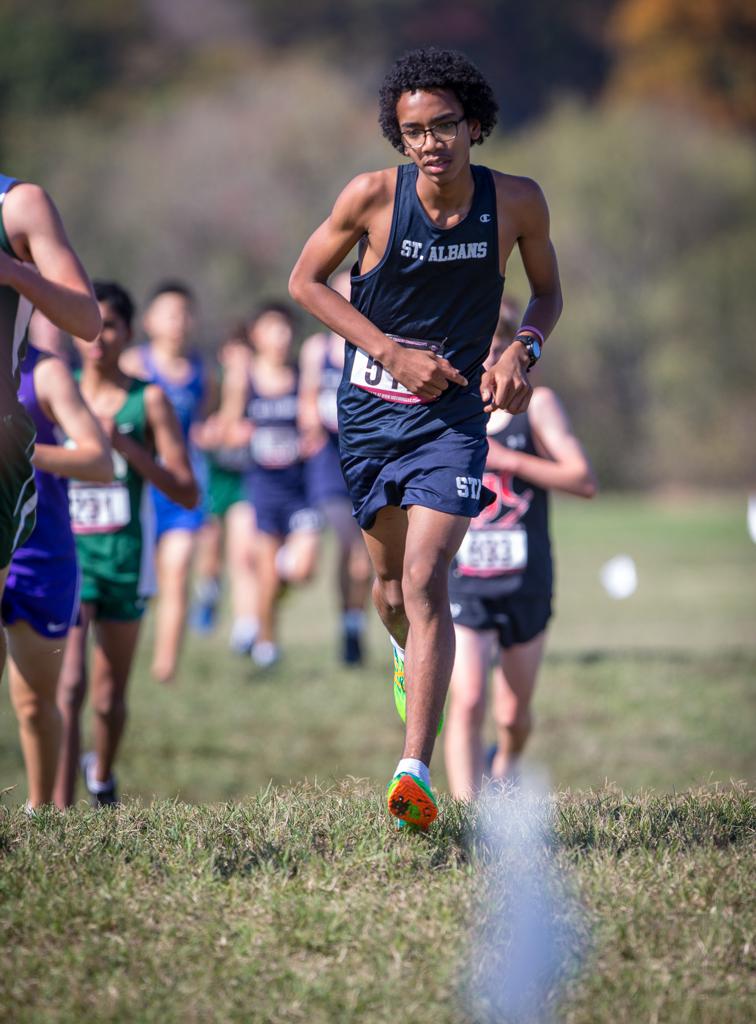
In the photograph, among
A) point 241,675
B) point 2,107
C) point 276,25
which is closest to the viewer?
point 241,675

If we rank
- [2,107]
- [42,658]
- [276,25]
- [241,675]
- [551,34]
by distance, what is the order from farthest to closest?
[276,25] → [551,34] → [2,107] → [241,675] → [42,658]

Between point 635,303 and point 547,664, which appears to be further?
point 635,303

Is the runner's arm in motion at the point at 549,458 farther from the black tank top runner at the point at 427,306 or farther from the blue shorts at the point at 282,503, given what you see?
the blue shorts at the point at 282,503

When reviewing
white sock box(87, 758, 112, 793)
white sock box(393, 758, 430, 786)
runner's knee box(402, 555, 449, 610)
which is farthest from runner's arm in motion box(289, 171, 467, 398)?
white sock box(87, 758, 112, 793)

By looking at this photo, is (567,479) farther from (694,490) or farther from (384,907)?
(694,490)

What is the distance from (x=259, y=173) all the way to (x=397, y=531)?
137 feet

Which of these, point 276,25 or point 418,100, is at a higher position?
point 276,25

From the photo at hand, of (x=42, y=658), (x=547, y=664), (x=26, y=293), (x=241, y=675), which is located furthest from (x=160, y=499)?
(x=26, y=293)

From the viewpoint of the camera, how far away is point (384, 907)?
3693 mm

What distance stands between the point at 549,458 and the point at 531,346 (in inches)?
74.6

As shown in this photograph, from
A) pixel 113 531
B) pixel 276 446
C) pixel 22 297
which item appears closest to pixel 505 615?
pixel 113 531

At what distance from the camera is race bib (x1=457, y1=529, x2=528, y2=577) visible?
636 cm

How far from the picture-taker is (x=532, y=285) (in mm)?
4898

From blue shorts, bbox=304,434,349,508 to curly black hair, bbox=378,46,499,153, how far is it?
22.5ft
